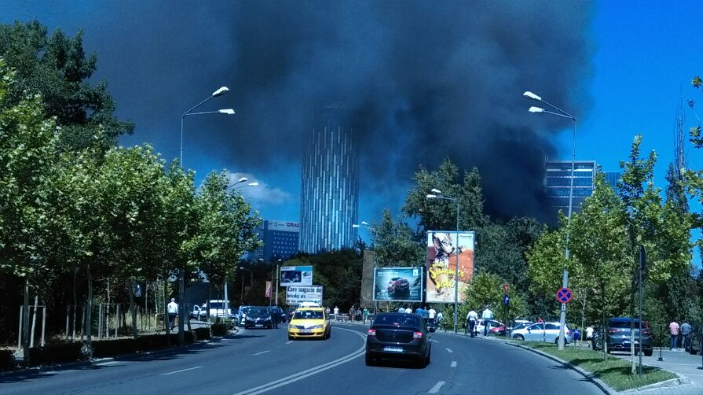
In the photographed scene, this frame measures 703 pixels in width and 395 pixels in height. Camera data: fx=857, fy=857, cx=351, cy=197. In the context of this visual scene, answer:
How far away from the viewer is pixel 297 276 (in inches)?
4092

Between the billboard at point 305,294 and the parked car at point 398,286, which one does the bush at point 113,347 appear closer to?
the parked car at point 398,286

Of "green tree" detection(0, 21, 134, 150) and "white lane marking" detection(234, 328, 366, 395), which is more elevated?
"green tree" detection(0, 21, 134, 150)

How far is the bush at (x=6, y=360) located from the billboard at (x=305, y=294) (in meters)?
71.4

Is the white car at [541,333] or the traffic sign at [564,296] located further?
the white car at [541,333]

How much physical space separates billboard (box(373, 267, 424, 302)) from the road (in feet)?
147

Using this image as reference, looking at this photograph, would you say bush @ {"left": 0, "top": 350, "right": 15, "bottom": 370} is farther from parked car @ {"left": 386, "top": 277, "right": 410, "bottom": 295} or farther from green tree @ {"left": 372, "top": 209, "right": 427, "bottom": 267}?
green tree @ {"left": 372, "top": 209, "right": 427, "bottom": 267}

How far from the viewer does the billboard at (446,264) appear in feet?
238

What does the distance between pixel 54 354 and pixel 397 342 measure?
10.8 metres

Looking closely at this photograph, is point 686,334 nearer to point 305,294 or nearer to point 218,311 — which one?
point 305,294

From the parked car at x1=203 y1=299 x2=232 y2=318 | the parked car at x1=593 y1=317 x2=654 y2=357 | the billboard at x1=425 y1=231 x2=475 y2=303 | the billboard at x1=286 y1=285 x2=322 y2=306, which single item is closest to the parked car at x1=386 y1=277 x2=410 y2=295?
the billboard at x1=425 y1=231 x2=475 y2=303

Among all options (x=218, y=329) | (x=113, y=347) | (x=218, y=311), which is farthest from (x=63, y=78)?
(x=218, y=311)

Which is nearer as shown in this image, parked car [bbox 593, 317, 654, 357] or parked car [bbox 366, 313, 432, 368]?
parked car [bbox 366, 313, 432, 368]

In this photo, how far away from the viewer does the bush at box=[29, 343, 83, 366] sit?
25.5 m

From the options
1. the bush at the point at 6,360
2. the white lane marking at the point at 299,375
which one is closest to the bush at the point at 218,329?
the white lane marking at the point at 299,375
